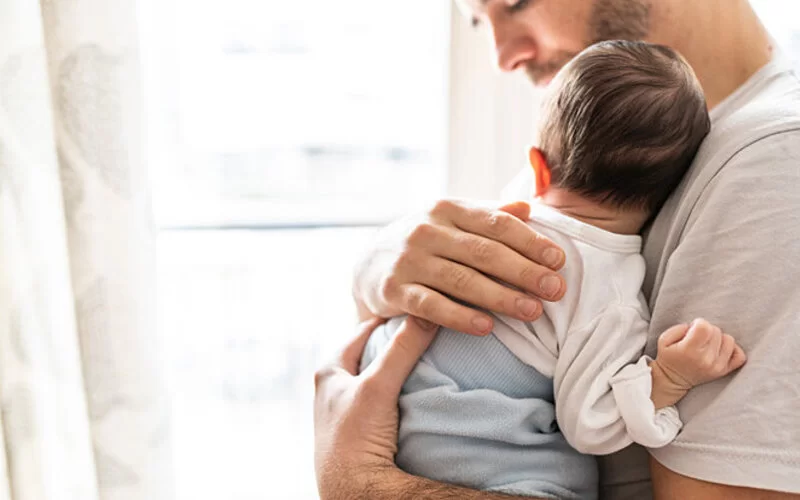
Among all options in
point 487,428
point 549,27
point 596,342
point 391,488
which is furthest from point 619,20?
point 391,488

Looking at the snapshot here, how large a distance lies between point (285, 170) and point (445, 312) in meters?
0.94

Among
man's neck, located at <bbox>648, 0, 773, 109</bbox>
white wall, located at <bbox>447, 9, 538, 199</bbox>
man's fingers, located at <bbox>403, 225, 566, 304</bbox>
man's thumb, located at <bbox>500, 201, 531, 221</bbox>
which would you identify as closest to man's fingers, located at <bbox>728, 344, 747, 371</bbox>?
man's fingers, located at <bbox>403, 225, 566, 304</bbox>

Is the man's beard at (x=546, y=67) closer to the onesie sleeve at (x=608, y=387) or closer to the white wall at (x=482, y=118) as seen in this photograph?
the white wall at (x=482, y=118)

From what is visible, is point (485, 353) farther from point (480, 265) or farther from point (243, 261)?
point (243, 261)

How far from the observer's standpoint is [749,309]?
0.81 meters

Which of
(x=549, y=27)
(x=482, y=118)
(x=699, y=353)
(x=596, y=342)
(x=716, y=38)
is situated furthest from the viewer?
(x=482, y=118)

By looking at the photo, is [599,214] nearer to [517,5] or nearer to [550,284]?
[550,284]

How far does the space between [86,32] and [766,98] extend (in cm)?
89

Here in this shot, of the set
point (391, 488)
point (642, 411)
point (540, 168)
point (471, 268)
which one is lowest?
point (391, 488)

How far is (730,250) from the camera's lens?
82cm

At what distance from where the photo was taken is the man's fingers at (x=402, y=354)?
98cm

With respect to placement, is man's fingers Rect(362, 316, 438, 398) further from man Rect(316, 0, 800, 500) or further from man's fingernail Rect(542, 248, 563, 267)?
man's fingernail Rect(542, 248, 563, 267)

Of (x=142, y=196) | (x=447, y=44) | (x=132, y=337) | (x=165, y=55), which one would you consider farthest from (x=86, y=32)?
(x=447, y=44)

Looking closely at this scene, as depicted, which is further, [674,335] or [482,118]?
[482,118]
